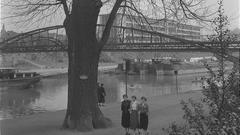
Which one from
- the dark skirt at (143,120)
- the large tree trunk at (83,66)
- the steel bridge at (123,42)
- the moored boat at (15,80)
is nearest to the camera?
the dark skirt at (143,120)

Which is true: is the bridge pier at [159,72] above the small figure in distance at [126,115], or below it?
below

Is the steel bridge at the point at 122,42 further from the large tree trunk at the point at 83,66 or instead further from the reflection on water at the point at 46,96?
the reflection on water at the point at 46,96

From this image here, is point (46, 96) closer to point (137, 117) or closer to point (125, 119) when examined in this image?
point (125, 119)

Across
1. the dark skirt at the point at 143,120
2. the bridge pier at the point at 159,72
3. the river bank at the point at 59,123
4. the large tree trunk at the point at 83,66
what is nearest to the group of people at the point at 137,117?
the dark skirt at the point at 143,120

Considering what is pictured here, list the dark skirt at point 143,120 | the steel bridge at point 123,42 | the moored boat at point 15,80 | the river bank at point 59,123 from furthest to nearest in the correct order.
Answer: the moored boat at point 15,80, the steel bridge at point 123,42, the river bank at point 59,123, the dark skirt at point 143,120

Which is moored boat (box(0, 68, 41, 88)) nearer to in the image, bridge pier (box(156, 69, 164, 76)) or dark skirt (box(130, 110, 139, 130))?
bridge pier (box(156, 69, 164, 76))

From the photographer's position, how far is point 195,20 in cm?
1241

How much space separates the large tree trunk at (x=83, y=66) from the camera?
38.1 ft

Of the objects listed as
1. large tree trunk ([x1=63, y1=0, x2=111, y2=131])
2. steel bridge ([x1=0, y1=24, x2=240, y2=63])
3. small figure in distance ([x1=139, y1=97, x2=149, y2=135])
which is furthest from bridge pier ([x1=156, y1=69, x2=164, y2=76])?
small figure in distance ([x1=139, y1=97, x2=149, y2=135])

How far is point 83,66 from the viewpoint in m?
11.9

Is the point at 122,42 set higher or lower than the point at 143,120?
higher

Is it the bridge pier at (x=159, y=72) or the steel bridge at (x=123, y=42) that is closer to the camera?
the steel bridge at (x=123, y=42)

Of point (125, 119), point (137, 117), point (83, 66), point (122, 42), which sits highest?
point (122, 42)

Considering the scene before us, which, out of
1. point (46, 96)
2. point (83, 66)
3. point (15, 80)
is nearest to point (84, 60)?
point (83, 66)
